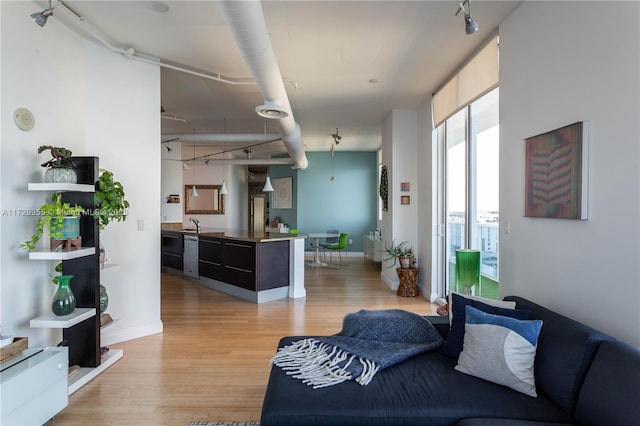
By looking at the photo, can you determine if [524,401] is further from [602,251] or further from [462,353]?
[602,251]

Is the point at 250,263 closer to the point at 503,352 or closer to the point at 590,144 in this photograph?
the point at 503,352

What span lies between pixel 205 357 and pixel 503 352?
2.49 m

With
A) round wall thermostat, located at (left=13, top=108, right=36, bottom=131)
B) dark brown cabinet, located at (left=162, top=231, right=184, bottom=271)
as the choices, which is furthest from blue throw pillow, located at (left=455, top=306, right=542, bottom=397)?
dark brown cabinet, located at (left=162, top=231, right=184, bottom=271)

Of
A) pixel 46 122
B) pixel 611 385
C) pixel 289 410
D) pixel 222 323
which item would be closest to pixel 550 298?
pixel 611 385

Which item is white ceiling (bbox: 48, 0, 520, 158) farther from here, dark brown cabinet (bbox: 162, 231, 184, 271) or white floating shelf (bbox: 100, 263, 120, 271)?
dark brown cabinet (bbox: 162, 231, 184, 271)

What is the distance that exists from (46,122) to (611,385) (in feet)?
13.1

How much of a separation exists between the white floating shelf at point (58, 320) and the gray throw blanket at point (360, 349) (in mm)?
1605

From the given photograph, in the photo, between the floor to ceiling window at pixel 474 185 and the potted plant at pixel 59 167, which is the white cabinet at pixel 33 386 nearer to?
the potted plant at pixel 59 167

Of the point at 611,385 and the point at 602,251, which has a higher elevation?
the point at 602,251

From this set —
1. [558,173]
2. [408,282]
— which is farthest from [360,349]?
[408,282]

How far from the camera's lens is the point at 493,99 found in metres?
3.70

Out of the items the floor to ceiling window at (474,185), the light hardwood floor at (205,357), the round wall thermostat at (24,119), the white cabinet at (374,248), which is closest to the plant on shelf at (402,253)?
the light hardwood floor at (205,357)

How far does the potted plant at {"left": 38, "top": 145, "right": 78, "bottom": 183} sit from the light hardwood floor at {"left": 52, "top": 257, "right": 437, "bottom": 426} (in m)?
1.59

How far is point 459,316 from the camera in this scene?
2244 mm
